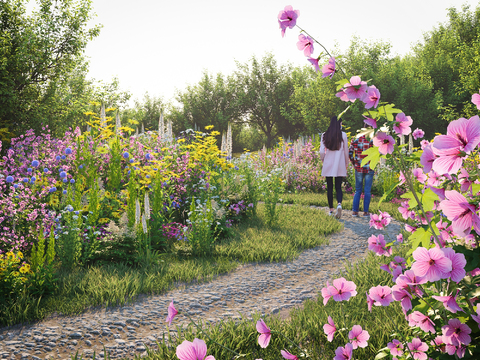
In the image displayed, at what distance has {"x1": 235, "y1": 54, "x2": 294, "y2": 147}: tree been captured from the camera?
3147cm

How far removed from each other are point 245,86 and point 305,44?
32.7 meters

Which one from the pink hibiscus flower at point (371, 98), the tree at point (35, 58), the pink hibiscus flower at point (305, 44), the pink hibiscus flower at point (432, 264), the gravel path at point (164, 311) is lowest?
the gravel path at point (164, 311)

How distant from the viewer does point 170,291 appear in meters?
3.29

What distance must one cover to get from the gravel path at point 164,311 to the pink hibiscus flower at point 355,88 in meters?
2.03

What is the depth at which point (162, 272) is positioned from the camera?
360cm

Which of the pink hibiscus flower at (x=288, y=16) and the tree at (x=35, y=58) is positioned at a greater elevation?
the tree at (x=35, y=58)

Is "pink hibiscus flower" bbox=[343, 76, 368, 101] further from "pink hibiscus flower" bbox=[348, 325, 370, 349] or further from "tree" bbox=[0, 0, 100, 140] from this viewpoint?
"tree" bbox=[0, 0, 100, 140]

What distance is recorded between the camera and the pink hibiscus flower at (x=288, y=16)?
1368 millimetres

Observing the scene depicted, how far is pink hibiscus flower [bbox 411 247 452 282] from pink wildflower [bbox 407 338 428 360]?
58 cm

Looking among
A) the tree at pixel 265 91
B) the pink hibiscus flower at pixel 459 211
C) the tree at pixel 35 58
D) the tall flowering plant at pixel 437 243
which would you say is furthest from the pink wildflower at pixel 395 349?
the tree at pixel 265 91

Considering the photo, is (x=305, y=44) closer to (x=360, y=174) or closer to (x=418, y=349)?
(x=418, y=349)

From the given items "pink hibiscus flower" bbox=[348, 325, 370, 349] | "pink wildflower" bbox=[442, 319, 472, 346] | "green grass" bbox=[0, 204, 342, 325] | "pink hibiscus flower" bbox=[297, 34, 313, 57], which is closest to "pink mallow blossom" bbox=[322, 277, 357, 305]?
"pink hibiscus flower" bbox=[348, 325, 370, 349]

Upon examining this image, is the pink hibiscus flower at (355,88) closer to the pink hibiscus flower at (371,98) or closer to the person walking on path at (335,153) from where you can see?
the pink hibiscus flower at (371,98)

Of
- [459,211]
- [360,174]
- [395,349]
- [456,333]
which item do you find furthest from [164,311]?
[360,174]
